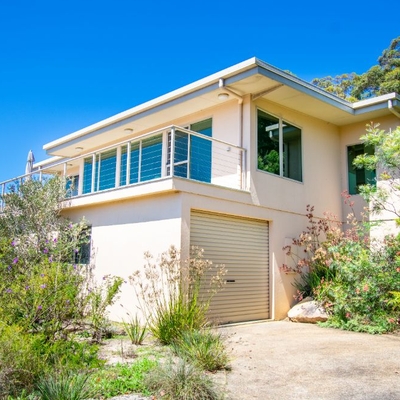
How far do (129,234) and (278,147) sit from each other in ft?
16.7

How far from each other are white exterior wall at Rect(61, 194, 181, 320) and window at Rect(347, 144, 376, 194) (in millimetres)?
7222

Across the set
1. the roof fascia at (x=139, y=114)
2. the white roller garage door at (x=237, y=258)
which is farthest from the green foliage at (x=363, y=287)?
the roof fascia at (x=139, y=114)

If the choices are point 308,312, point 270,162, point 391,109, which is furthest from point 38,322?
point 391,109

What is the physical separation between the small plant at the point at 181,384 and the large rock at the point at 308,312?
6.41 m

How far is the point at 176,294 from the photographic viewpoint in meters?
8.94

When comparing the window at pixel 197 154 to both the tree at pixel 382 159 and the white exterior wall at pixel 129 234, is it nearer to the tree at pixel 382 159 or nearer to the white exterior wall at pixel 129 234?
the white exterior wall at pixel 129 234

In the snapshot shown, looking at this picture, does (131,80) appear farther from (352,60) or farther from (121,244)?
(352,60)

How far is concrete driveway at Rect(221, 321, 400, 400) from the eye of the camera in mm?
5270

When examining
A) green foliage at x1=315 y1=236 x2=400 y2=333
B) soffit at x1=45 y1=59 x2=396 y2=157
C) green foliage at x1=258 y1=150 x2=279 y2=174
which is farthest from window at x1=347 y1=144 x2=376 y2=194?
green foliage at x1=315 y1=236 x2=400 y2=333

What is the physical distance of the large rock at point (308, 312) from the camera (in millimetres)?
10797

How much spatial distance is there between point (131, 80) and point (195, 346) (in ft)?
61.3

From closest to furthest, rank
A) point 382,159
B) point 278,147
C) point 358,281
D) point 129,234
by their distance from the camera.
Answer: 1. point 358,281
2. point 382,159
3. point 129,234
4. point 278,147

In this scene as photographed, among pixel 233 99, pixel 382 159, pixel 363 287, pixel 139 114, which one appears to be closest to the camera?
pixel 363 287

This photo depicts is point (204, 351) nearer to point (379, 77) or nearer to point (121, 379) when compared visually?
point (121, 379)
